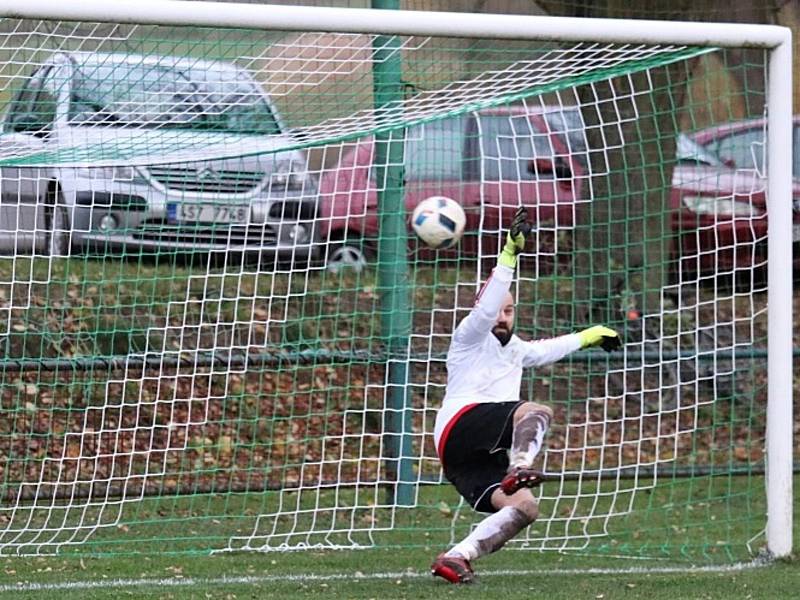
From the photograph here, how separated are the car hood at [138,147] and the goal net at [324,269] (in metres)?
0.02

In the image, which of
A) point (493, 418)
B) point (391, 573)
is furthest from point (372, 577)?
→ point (493, 418)

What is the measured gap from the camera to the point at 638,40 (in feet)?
22.6

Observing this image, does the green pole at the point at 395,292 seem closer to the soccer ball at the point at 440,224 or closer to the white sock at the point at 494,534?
the soccer ball at the point at 440,224

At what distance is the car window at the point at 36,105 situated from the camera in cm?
668

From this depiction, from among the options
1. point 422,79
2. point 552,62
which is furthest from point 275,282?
point 552,62

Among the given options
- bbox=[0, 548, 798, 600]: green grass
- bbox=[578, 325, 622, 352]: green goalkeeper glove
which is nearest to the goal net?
bbox=[0, 548, 798, 600]: green grass

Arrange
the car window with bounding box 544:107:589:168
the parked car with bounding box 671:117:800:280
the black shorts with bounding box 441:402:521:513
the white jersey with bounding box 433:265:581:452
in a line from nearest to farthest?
the black shorts with bounding box 441:402:521:513 < the white jersey with bounding box 433:265:581:452 < the car window with bounding box 544:107:589:168 < the parked car with bounding box 671:117:800:280

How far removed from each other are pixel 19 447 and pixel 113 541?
3.70 feet

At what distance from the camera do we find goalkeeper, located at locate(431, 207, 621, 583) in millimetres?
6281

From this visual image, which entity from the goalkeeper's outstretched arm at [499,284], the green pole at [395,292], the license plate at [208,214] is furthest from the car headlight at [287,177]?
the goalkeeper's outstretched arm at [499,284]

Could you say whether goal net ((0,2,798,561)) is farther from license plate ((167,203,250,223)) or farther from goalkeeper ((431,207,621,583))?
goalkeeper ((431,207,621,583))

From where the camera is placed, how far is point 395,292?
28.3 ft

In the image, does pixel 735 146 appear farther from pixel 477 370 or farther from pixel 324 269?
pixel 477 370

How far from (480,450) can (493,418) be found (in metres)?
0.16
